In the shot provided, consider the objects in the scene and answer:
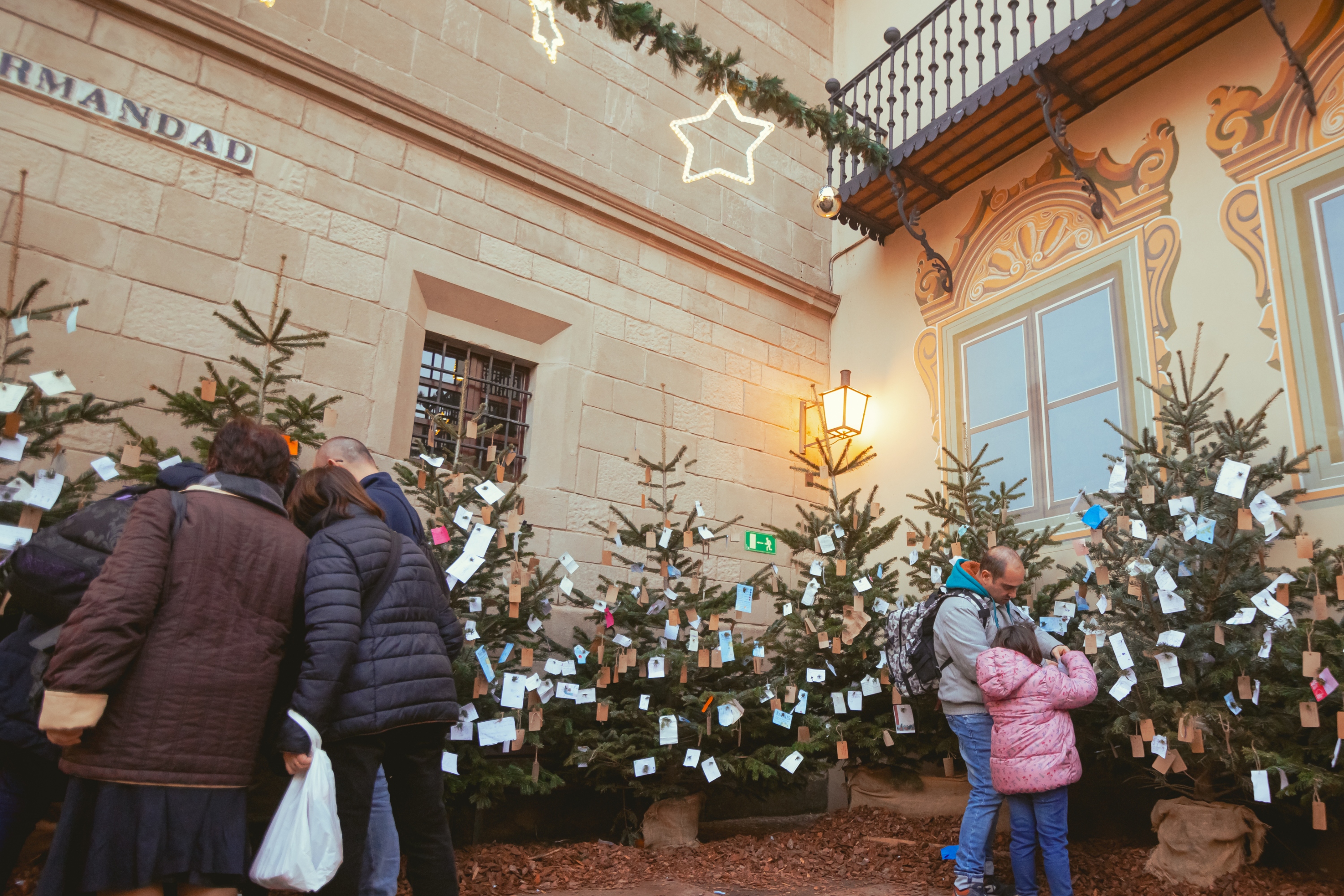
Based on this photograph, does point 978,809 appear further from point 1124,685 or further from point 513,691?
point 513,691

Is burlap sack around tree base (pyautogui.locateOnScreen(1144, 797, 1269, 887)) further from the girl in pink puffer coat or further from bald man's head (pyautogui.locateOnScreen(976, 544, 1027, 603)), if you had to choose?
bald man's head (pyautogui.locateOnScreen(976, 544, 1027, 603))

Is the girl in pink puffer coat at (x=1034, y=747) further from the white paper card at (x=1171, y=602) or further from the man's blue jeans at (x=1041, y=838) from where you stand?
the white paper card at (x=1171, y=602)

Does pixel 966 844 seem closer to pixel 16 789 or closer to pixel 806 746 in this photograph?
pixel 806 746

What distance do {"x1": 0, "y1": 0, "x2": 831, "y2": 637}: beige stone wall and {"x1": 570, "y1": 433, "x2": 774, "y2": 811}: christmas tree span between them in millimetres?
1323

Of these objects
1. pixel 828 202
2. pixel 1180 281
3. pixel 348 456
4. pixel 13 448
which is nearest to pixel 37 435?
pixel 13 448

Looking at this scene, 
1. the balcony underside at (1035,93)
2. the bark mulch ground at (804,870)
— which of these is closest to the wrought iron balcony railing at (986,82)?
the balcony underside at (1035,93)

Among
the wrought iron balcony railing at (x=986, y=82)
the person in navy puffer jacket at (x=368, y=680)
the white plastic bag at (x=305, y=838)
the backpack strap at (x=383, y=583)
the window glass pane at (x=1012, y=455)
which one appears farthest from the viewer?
the window glass pane at (x=1012, y=455)

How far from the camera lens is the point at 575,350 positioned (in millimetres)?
7102

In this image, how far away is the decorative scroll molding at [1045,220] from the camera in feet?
20.5

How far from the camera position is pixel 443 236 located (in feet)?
21.6

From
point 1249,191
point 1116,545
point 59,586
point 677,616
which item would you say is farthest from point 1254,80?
point 59,586

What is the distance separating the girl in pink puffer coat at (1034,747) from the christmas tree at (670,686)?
1.54 metres

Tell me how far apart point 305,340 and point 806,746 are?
387 cm

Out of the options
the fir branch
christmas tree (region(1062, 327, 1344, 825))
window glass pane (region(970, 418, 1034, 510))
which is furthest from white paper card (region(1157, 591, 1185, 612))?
the fir branch
